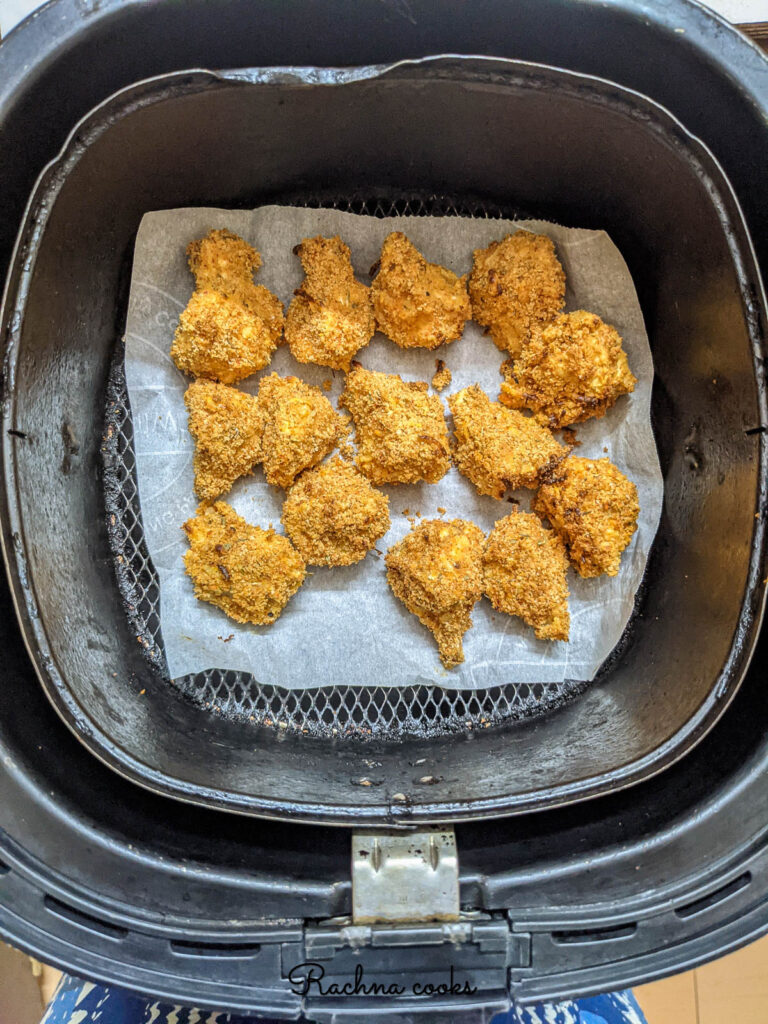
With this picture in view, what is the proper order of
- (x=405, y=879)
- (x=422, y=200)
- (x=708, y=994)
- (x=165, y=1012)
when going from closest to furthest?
(x=405, y=879) < (x=165, y=1012) < (x=422, y=200) < (x=708, y=994)

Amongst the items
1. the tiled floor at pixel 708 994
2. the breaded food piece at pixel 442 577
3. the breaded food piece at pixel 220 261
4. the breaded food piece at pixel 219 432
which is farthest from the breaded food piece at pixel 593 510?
the tiled floor at pixel 708 994

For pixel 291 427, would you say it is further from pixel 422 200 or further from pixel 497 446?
pixel 422 200

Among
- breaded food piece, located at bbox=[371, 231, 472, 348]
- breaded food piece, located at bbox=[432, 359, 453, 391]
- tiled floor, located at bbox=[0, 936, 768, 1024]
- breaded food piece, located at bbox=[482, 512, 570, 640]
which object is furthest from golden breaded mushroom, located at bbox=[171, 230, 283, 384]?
tiled floor, located at bbox=[0, 936, 768, 1024]

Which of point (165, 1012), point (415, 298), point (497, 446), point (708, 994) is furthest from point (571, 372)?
point (708, 994)

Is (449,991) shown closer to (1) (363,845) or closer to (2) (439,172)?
(1) (363,845)

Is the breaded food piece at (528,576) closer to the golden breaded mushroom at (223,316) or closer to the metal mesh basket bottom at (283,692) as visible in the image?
the metal mesh basket bottom at (283,692)

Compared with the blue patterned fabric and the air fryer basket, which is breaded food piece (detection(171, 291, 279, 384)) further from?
the blue patterned fabric
